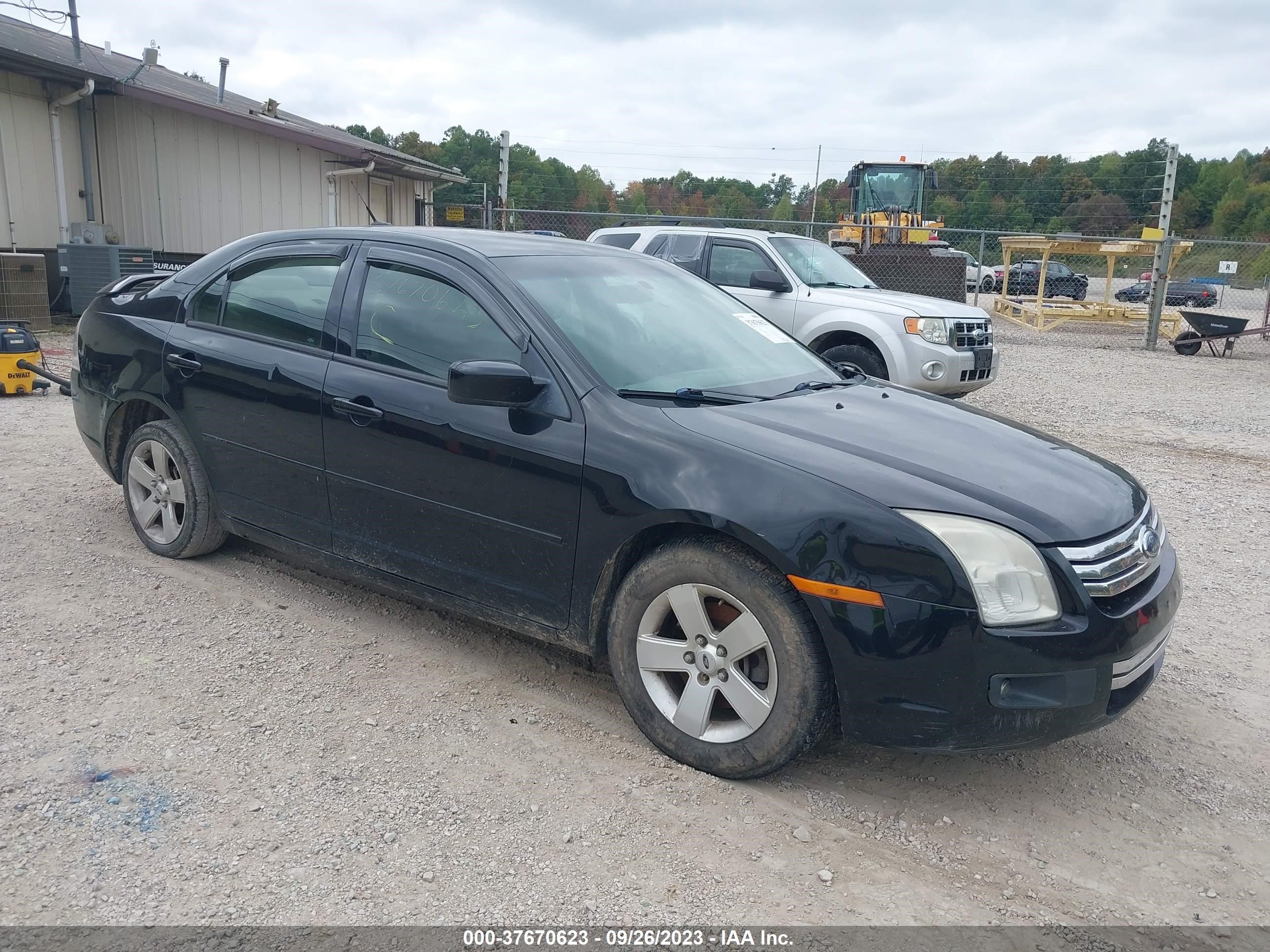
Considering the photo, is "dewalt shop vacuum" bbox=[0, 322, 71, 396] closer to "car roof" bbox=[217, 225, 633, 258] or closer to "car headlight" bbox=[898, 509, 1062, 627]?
"car roof" bbox=[217, 225, 633, 258]

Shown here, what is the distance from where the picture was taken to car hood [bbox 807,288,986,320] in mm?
9164

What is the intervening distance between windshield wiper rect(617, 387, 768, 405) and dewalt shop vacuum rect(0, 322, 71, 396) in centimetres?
712

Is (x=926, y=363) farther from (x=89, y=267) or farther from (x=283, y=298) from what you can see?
(x=89, y=267)

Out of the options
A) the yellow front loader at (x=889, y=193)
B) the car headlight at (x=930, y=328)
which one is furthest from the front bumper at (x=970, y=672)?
the yellow front loader at (x=889, y=193)

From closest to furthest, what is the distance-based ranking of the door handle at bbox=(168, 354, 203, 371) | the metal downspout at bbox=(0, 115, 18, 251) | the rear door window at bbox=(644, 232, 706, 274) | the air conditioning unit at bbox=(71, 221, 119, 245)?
the door handle at bbox=(168, 354, 203, 371)
the rear door window at bbox=(644, 232, 706, 274)
the metal downspout at bbox=(0, 115, 18, 251)
the air conditioning unit at bbox=(71, 221, 119, 245)

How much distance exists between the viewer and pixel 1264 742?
3.58m

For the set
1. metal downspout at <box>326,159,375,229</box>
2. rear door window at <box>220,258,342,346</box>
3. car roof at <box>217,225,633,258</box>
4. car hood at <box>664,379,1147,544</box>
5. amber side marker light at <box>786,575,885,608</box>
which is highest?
metal downspout at <box>326,159,375,229</box>

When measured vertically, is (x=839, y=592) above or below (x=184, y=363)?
below

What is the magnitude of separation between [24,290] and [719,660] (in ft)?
41.9

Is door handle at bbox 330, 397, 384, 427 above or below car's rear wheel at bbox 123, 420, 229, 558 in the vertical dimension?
above

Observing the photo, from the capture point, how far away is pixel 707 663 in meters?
3.12

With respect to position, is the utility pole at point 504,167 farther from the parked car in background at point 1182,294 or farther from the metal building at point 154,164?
the parked car in background at point 1182,294

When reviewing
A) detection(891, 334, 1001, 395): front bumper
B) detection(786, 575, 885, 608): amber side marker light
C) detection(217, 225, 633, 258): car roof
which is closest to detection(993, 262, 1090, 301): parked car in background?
detection(891, 334, 1001, 395): front bumper

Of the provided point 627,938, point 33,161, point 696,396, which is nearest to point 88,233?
point 33,161
